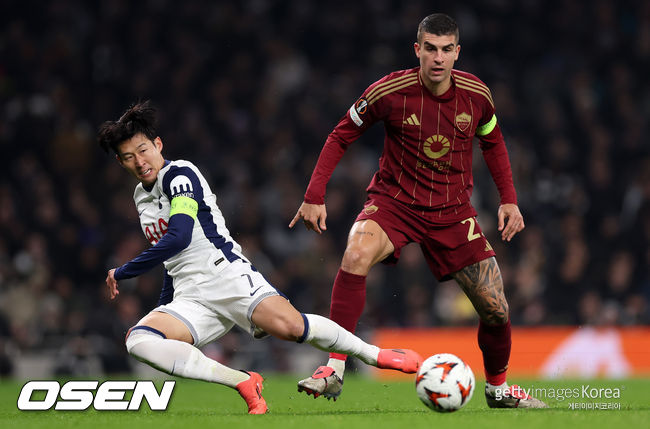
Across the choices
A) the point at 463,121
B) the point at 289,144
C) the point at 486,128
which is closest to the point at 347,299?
the point at 463,121

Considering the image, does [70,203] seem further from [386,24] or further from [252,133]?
[386,24]

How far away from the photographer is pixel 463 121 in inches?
223

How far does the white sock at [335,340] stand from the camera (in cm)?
528

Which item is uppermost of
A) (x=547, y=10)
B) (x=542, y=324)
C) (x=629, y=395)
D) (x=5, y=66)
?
(x=547, y=10)

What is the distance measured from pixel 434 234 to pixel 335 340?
2.90ft

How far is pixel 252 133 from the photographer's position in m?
12.3

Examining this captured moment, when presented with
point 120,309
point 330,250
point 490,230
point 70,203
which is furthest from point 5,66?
point 490,230

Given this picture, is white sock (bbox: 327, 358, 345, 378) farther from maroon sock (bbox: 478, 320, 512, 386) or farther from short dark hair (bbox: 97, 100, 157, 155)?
short dark hair (bbox: 97, 100, 157, 155)

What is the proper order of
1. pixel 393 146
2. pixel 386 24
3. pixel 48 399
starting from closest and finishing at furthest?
pixel 48 399, pixel 393 146, pixel 386 24

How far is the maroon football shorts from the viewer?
5.61 metres

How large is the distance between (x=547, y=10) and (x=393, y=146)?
349 inches

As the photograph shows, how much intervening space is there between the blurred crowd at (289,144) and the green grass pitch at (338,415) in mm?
3293

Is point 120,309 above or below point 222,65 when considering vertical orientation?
below

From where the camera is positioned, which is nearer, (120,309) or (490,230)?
(120,309)
